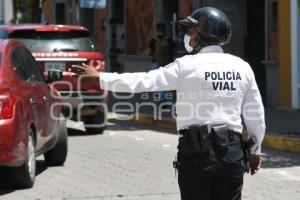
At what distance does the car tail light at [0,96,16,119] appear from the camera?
7160mm

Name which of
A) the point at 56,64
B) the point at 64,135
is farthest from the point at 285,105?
the point at 64,135

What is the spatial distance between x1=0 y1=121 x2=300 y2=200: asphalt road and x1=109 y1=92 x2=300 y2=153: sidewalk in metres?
0.25

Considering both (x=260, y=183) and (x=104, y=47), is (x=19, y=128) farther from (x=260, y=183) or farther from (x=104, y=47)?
(x=104, y=47)

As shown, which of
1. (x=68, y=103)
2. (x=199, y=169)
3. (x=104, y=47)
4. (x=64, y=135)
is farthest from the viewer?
(x=104, y=47)

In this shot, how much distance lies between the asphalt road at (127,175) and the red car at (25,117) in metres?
0.24

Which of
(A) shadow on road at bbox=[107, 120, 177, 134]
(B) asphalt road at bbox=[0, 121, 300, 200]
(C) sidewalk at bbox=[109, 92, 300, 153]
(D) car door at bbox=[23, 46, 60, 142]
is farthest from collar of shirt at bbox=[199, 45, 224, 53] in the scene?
(A) shadow on road at bbox=[107, 120, 177, 134]

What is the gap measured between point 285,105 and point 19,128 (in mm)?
9710

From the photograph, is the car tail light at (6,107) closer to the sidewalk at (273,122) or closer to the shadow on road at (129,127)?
the sidewalk at (273,122)

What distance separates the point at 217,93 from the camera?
4.28m

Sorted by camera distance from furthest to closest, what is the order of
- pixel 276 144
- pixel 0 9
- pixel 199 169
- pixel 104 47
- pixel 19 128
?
pixel 0 9, pixel 104 47, pixel 276 144, pixel 19 128, pixel 199 169

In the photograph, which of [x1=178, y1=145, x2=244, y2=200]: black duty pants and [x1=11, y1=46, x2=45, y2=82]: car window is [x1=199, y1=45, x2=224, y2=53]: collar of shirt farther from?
[x1=11, y1=46, x2=45, y2=82]: car window

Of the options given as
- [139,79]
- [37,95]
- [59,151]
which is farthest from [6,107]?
[139,79]

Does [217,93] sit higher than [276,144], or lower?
higher

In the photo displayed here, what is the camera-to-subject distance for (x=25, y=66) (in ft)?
27.9
